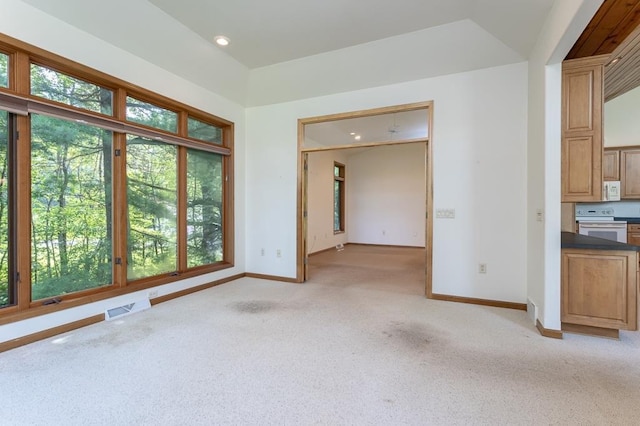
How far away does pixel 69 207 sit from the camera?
2777mm

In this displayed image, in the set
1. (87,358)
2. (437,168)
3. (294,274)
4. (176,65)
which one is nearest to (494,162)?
(437,168)

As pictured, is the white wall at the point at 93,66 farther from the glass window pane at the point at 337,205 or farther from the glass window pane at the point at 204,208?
the glass window pane at the point at 337,205

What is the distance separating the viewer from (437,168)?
368cm

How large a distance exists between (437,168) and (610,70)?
237 cm

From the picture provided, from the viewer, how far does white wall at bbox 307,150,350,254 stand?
6949 mm

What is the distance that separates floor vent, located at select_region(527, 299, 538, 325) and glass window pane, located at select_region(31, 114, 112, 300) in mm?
4365

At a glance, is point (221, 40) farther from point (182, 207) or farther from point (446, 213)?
point (446, 213)

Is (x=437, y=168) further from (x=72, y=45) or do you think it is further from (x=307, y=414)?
(x=72, y=45)

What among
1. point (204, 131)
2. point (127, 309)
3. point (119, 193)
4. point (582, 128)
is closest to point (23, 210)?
point (119, 193)

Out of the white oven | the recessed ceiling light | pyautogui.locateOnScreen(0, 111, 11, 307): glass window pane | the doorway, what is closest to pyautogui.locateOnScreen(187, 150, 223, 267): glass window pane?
the doorway

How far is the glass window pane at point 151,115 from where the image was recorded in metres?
3.25

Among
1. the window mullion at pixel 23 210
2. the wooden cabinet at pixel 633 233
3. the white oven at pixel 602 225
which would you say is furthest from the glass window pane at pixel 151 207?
the wooden cabinet at pixel 633 233

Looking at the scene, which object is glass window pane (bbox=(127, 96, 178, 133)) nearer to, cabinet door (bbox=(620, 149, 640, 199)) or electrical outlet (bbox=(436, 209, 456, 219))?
electrical outlet (bbox=(436, 209, 456, 219))

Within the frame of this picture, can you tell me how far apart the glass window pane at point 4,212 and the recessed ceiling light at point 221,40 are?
6.92 ft
